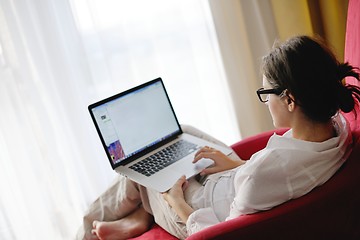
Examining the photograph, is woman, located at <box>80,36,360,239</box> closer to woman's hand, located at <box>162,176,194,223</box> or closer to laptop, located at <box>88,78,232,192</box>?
woman's hand, located at <box>162,176,194,223</box>

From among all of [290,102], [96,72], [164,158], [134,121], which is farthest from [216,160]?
[96,72]

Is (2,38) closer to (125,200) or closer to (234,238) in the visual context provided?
(125,200)

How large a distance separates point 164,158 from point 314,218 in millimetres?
708

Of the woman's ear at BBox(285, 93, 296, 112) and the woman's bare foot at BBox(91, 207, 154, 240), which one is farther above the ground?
the woman's ear at BBox(285, 93, 296, 112)

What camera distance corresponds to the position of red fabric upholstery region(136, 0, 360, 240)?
3.93 ft

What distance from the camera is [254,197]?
1.22m

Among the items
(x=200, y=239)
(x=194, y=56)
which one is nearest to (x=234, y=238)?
(x=200, y=239)

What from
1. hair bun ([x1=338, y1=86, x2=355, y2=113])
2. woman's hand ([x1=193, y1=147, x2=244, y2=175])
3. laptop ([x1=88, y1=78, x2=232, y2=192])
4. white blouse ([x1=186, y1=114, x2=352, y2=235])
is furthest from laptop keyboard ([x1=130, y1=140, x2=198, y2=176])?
hair bun ([x1=338, y1=86, x2=355, y2=113])

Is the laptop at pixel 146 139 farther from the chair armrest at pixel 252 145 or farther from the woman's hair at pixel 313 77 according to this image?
the woman's hair at pixel 313 77

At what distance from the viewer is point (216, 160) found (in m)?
1.69

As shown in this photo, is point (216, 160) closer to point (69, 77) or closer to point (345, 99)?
point (345, 99)

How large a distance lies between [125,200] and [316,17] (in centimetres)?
132

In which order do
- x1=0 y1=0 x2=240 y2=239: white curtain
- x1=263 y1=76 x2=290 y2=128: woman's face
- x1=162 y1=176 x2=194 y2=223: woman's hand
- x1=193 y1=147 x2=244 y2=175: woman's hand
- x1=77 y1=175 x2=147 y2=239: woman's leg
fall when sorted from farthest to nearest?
x1=0 y1=0 x2=240 y2=239: white curtain, x1=77 y1=175 x2=147 y2=239: woman's leg, x1=193 y1=147 x2=244 y2=175: woman's hand, x1=162 y1=176 x2=194 y2=223: woman's hand, x1=263 y1=76 x2=290 y2=128: woman's face

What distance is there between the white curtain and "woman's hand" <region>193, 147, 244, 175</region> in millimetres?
767
